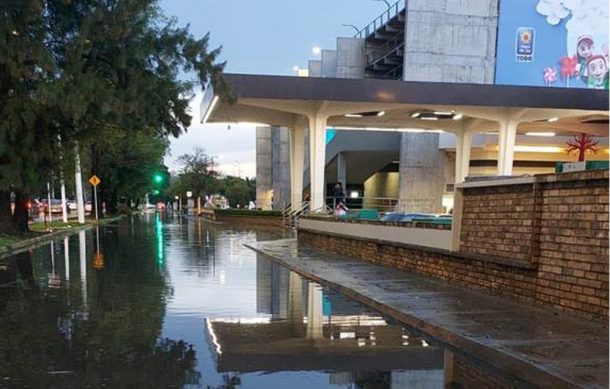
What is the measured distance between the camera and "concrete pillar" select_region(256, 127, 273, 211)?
66812 mm

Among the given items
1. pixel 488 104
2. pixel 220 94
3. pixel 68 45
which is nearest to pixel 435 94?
pixel 488 104

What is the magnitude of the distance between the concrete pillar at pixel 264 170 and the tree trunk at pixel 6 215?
39.7m

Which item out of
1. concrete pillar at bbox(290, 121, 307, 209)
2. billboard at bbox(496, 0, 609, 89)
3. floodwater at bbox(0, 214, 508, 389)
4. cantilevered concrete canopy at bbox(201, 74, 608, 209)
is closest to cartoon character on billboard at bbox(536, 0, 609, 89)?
billboard at bbox(496, 0, 609, 89)

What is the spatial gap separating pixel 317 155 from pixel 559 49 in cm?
2611

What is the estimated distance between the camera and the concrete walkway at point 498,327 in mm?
5918

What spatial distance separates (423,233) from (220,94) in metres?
14.2

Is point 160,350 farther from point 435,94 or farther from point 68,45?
point 435,94

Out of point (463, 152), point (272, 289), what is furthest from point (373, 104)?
point (272, 289)

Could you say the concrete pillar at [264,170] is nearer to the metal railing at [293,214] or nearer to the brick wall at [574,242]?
the metal railing at [293,214]

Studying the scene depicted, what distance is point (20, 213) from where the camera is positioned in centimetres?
2781

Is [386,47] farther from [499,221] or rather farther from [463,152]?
[499,221]

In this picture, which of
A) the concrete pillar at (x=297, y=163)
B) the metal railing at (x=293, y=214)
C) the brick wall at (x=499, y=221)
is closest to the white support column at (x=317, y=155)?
the metal railing at (x=293, y=214)

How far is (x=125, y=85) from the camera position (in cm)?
2362

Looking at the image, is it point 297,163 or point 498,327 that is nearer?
point 498,327
